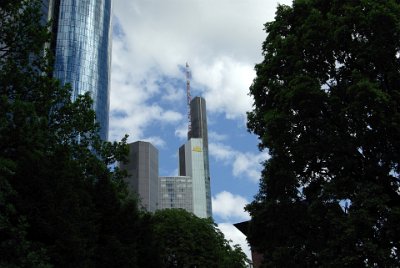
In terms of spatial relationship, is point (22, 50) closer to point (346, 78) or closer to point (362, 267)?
point (346, 78)

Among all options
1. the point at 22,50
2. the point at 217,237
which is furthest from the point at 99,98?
the point at 22,50

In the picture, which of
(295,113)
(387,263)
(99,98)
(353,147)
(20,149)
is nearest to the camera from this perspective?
(387,263)

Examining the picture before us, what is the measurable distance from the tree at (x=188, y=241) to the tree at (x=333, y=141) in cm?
2575

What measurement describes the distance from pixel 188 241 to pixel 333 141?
3025 cm

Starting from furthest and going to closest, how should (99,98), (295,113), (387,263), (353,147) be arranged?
(99,98) < (295,113) < (353,147) < (387,263)

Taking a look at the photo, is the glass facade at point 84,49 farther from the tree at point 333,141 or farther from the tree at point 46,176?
the tree at point 333,141

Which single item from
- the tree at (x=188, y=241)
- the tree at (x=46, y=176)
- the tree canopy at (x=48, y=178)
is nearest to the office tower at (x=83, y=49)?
the tree at (x=188, y=241)

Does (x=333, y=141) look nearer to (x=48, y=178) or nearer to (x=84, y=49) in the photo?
(x=48, y=178)

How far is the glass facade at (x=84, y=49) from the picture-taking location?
135625mm

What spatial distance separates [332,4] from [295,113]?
18.4ft

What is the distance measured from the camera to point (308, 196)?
19516 millimetres

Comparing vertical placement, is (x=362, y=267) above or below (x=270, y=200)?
below

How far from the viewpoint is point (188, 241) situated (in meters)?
45.5

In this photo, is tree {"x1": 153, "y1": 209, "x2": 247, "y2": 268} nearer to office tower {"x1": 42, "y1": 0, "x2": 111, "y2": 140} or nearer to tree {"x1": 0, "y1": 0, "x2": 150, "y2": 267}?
tree {"x1": 0, "y1": 0, "x2": 150, "y2": 267}
